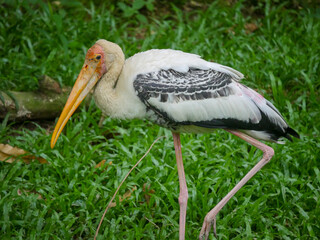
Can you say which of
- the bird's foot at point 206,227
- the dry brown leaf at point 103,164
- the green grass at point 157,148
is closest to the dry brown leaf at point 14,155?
the green grass at point 157,148

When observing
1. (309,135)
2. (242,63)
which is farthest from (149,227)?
(242,63)

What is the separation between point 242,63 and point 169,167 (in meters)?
1.93

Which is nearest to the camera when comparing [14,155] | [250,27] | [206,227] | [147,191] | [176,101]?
[176,101]

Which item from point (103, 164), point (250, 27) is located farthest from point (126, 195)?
point (250, 27)

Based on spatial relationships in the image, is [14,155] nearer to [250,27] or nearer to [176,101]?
[176,101]

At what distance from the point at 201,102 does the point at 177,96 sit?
0.63 feet

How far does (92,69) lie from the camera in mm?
3857

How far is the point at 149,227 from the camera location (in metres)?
4.07

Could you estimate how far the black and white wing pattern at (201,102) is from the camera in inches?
143

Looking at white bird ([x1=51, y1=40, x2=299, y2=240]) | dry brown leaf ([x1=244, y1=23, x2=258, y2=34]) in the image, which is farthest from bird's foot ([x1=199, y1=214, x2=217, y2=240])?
dry brown leaf ([x1=244, y1=23, x2=258, y2=34])

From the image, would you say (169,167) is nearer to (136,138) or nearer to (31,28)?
(136,138)

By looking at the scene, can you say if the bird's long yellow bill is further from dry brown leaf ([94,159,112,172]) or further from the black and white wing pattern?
dry brown leaf ([94,159,112,172])

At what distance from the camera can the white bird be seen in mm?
3652

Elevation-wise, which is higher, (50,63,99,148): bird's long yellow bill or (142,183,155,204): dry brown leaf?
(50,63,99,148): bird's long yellow bill
